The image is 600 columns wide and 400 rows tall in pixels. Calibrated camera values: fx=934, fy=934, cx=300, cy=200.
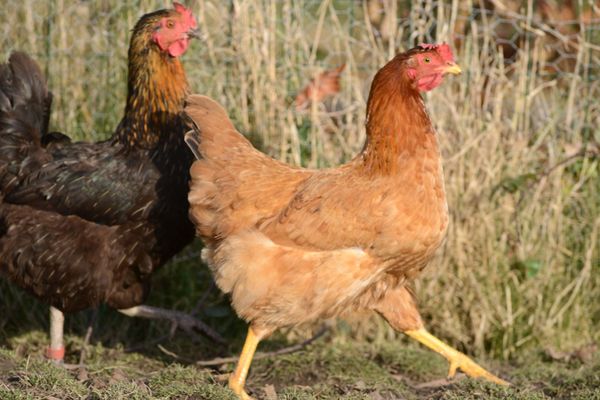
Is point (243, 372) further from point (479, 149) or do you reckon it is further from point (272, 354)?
point (479, 149)

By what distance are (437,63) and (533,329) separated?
85.9 inches

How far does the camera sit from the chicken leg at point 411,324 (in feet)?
15.4

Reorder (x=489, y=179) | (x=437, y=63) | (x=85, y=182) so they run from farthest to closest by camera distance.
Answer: (x=489, y=179), (x=85, y=182), (x=437, y=63)

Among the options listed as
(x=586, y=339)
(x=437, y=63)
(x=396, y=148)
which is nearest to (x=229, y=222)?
(x=396, y=148)

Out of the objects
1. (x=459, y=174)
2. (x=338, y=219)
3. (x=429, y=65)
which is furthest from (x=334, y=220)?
(x=459, y=174)

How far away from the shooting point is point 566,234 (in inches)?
231

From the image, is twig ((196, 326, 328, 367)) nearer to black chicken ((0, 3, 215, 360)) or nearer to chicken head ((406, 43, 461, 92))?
black chicken ((0, 3, 215, 360))

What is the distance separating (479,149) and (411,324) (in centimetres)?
142

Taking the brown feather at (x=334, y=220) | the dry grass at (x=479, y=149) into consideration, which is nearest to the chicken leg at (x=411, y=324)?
the brown feather at (x=334, y=220)

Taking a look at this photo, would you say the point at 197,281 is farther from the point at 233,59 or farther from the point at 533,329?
the point at 533,329

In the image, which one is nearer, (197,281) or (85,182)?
(85,182)

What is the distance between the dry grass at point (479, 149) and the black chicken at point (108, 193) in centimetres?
83

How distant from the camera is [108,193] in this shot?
493 cm

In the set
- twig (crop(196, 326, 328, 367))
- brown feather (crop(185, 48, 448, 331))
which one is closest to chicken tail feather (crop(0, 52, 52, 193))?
brown feather (crop(185, 48, 448, 331))
